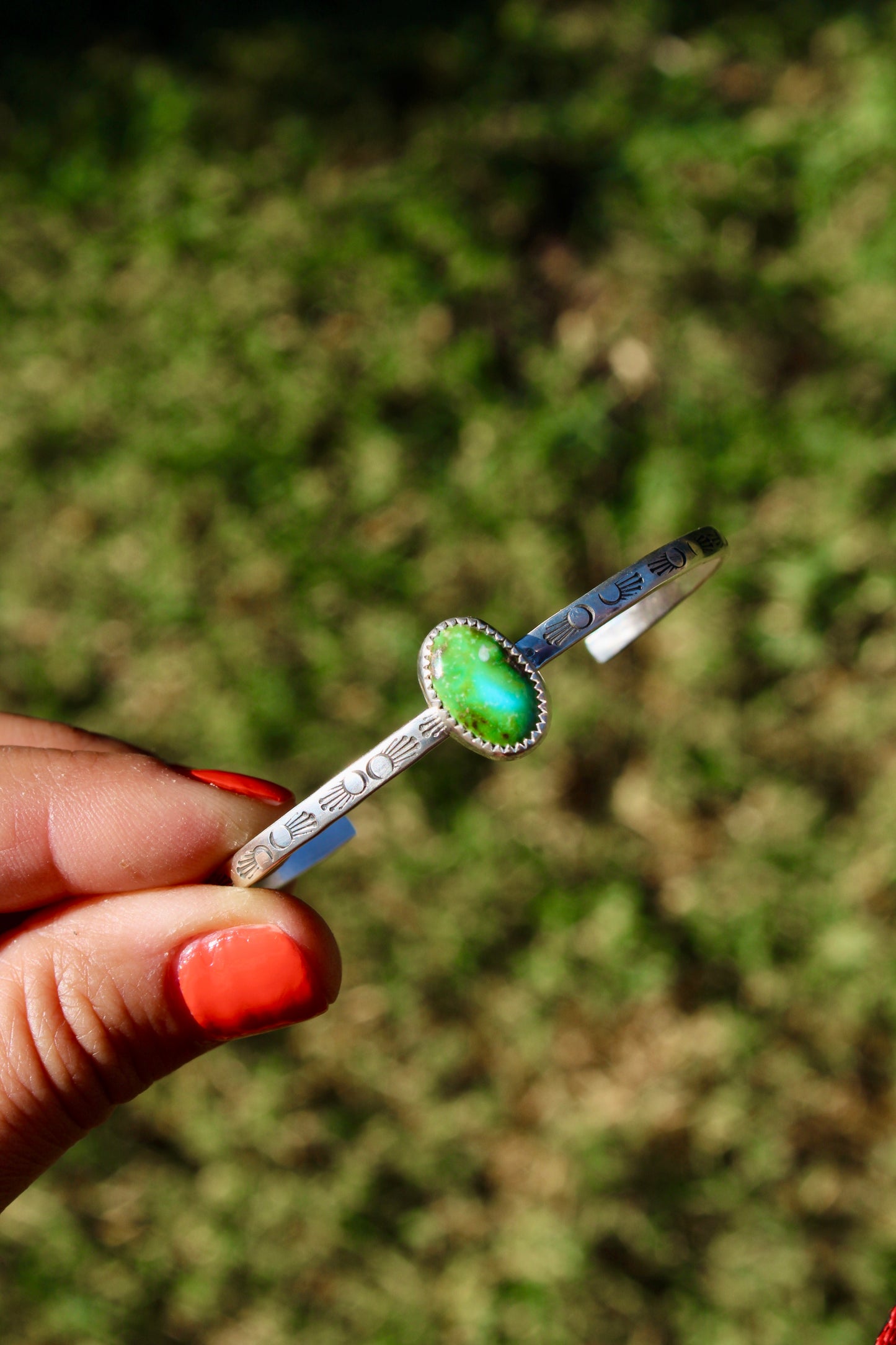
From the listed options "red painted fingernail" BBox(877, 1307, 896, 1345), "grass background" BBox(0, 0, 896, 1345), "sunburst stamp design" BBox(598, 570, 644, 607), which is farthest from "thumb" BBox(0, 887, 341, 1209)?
"grass background" BBox(0, 0, 896, 1345)

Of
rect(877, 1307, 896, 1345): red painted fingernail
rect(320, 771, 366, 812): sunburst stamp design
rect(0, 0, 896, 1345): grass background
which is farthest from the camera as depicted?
rect(0, 0, 896, 1345): grass background

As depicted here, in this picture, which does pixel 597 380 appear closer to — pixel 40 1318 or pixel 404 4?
pixel 404 4

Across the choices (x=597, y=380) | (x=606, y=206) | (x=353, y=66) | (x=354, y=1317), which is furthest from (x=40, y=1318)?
(x=353, y=66)

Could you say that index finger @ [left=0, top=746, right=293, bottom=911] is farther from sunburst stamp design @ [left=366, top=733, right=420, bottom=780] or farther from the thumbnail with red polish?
sunburst stamp design @ [left=366, top=733, right=420, bottom=780]

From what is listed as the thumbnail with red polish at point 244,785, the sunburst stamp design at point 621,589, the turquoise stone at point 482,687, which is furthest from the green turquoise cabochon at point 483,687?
the thumbnail with red polish at point 244,785

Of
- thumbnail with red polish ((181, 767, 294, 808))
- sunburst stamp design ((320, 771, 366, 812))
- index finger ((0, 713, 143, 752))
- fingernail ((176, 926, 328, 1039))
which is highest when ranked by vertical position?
index finger ((0, 713, 143, 752))

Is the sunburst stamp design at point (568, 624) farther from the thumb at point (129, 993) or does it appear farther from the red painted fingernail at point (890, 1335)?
the red painted fingernail at point (890, 1335)

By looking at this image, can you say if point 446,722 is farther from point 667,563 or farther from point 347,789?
point 667,563
